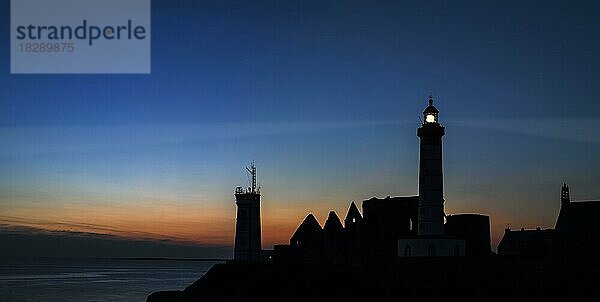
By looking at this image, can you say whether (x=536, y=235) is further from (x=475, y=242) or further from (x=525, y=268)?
(x=525, y=268)

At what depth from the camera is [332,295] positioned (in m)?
42.9

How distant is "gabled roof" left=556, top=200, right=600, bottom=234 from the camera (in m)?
60.0

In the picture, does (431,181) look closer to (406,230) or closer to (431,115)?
(431,115)

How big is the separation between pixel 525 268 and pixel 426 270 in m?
5.53

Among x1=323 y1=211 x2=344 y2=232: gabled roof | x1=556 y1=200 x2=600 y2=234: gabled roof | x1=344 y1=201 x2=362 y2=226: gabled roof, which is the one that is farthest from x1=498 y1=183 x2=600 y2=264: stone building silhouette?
x1=323 y1=211 x2=344 y2=232: gabled roof

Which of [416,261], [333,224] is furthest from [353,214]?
[416,261]

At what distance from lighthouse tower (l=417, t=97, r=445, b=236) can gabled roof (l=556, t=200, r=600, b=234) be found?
16637mm

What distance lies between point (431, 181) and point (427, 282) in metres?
12.6

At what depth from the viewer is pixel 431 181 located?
5119cm

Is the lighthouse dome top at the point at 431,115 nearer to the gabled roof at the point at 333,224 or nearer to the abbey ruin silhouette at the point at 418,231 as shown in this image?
the abbey ruin silhouette at the point at 418,231

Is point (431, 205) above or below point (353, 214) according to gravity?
above

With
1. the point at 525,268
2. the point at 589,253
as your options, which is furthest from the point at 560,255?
the point at 525,268

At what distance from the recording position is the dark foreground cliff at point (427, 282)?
37.3 meters

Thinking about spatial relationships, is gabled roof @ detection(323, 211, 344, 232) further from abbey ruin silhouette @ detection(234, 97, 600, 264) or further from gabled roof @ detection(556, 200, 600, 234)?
gabled roof @ detection(556, 200, 600, 234)
